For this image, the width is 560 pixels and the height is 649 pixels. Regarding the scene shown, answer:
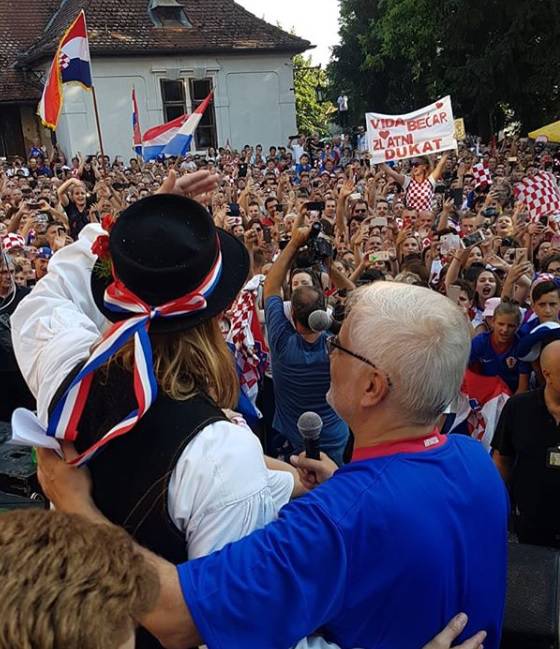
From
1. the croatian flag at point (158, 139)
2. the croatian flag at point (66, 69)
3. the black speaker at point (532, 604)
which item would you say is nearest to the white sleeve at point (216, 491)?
the black speaker at point (532, 604)

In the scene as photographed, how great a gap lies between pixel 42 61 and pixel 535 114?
62.4 feet

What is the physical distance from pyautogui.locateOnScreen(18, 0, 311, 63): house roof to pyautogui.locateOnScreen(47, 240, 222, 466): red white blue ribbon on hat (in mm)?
25846

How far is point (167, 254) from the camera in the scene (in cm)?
148

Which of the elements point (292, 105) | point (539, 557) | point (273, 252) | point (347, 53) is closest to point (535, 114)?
point (292, 105)

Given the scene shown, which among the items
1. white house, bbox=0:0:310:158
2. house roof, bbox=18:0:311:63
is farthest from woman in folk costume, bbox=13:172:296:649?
house roof, bbox=18:0:311:63

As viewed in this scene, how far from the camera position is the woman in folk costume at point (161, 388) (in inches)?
52.1

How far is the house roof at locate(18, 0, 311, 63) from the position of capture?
25328 mm

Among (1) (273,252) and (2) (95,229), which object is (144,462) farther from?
(1) (273,252)

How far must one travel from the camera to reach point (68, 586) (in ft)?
3.04

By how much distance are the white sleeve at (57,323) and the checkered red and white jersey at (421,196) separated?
8.98 meters

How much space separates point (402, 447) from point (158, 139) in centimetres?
1249

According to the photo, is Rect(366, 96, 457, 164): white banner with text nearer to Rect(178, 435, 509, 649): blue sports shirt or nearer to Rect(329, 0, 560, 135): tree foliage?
Rect(178, 435, 509, 649): blue sports shirt

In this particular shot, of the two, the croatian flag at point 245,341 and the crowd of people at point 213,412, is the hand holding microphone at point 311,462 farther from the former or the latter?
the croatian flag at point 245,341

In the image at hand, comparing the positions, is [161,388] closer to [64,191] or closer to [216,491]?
[216,491]
